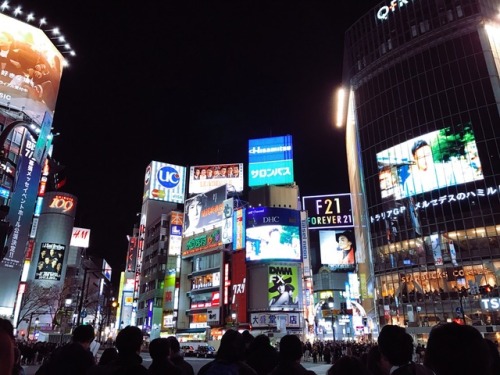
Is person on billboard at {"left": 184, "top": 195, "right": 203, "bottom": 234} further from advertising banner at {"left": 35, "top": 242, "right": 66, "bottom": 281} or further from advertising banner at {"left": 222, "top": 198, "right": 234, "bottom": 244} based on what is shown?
advertising banner at {"left": 35, "top": 242, "right": 66, "bottom": 281}

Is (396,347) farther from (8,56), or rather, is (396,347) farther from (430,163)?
(8,56)

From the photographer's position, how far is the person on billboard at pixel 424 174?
169 ft

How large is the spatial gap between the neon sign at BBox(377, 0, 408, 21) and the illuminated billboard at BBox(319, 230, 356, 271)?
40.7 metres

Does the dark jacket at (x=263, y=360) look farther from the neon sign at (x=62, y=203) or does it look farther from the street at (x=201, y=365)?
the neon sign at (x=62, y=203)

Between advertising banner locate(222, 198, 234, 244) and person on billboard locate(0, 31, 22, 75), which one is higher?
person on billboard locate(0, 31, 22, 75)

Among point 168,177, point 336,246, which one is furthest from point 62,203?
point 336,246

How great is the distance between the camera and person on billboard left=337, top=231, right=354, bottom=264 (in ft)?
262

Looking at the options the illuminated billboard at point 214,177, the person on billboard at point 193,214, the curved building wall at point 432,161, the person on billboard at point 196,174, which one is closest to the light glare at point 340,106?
the curved building wall at point 432,161

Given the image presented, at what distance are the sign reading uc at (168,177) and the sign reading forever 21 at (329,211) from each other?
3098 cm

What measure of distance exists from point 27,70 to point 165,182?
44587 mm

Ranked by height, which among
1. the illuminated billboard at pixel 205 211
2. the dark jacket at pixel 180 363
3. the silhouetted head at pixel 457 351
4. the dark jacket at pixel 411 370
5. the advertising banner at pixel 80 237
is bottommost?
the dark jacket at pixel 180 363

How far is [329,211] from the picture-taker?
79.5 meters

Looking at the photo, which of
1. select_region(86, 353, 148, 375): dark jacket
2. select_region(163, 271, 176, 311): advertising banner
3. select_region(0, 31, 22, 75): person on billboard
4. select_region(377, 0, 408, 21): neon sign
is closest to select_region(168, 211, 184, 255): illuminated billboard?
select_region(163, 271, 176, 311): advertising banner

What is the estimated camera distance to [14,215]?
42.8 metres
